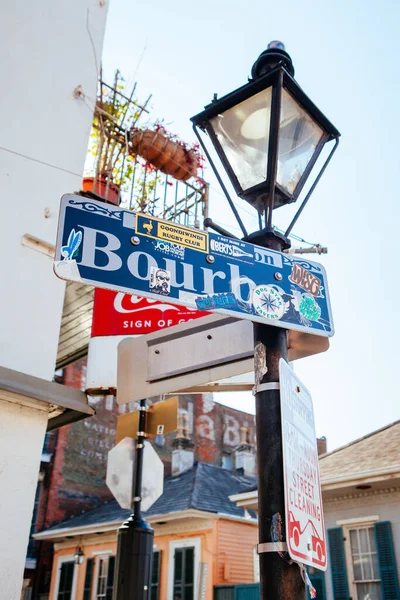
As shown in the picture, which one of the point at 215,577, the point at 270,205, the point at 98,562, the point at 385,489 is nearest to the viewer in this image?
the point at 270,205

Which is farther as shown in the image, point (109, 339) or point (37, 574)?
point (37, 574)

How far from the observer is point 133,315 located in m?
6.06

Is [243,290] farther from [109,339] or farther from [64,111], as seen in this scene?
[64,111]

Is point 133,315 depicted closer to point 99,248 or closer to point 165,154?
point 165,154

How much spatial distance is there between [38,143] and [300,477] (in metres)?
4.79

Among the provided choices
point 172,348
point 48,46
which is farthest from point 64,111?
point 172,348

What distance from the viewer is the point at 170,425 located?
5.86m

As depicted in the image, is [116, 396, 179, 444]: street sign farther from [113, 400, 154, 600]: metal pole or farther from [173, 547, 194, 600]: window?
[173, 547, 194, 600]: window

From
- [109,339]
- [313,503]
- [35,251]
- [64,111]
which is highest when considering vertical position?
[64,111]

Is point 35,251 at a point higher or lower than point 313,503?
higher

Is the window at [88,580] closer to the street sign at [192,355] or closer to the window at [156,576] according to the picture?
the window at [156,576]

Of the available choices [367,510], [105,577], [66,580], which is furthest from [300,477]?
[66,580]

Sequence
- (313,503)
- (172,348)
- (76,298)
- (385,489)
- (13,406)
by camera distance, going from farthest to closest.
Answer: (385,489) → (76,298) → (13,406) → (172,348) → (313,503)

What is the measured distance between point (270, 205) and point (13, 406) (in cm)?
282
